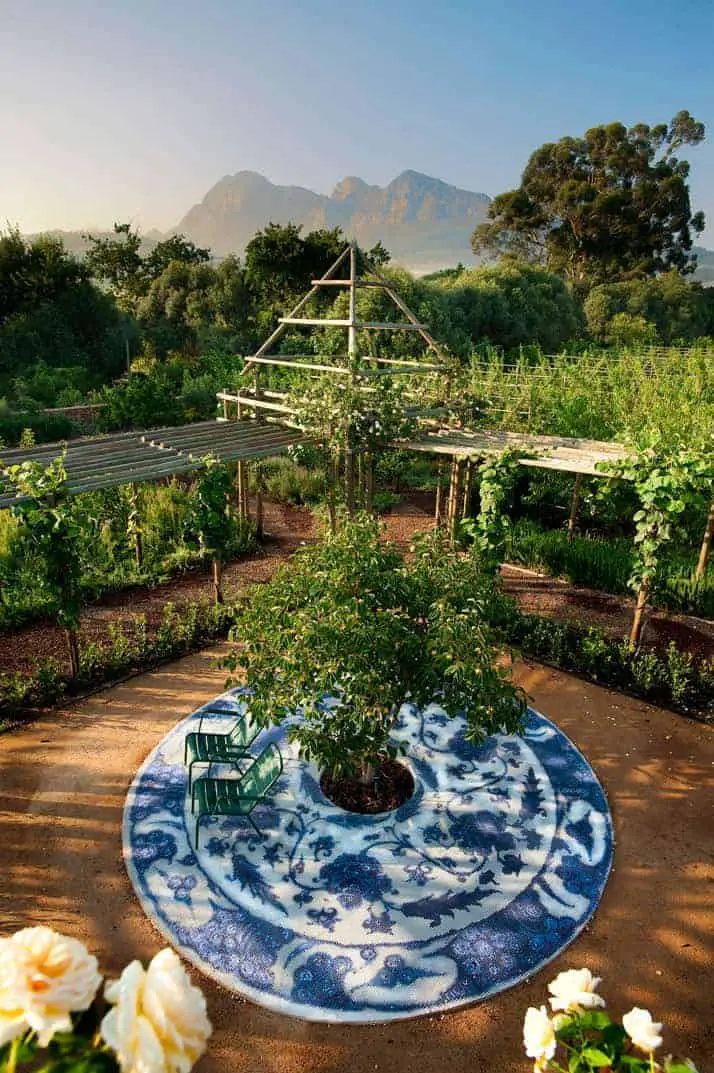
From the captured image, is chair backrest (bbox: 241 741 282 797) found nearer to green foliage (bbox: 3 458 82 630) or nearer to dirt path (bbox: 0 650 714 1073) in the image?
dirt path (bbox: 0 650 714 1073)

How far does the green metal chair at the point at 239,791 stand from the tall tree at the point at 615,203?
45562 mm

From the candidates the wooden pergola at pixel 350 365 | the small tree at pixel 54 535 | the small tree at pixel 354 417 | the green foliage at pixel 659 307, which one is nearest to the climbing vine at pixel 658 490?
the small tree at pixel 354 417

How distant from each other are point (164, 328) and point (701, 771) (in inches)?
1057

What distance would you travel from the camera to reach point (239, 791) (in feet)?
16.6

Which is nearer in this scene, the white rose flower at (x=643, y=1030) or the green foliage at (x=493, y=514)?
the white rose flower at (x=643, y=1030)

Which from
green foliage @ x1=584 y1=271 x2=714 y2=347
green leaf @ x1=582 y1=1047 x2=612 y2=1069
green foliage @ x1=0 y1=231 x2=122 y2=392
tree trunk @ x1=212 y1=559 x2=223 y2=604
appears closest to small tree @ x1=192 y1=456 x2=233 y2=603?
tree trunk @ x1=212 y1=559 x2=223 y2=604

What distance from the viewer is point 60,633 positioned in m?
8.05

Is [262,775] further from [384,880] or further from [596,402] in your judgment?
[596,402]

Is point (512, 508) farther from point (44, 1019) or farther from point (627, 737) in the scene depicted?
point (44, 1019)

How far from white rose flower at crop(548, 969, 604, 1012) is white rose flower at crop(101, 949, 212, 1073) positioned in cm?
83

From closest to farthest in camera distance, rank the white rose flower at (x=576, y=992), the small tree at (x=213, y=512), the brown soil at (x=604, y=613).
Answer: the white rose flower at (x=576, y=992) → the brown soil at (x=604, y=613) → the small tree at (x=213, y=512)

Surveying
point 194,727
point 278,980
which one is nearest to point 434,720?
point 194,727

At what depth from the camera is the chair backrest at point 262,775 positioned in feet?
16.6

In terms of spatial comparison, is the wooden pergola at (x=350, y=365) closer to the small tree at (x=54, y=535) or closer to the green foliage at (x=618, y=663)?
the green foliage at (x=618, y=663)
